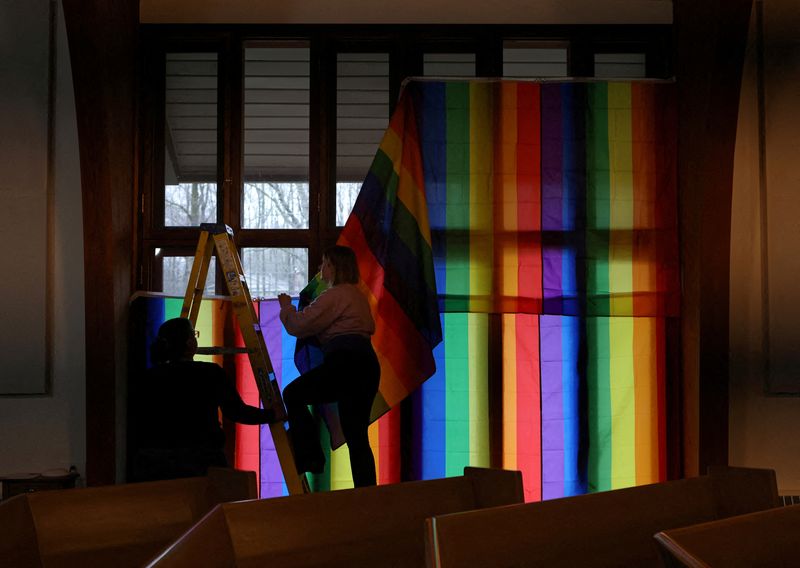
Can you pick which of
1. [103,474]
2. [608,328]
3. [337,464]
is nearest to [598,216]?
[608,328]

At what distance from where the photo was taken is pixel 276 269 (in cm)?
492

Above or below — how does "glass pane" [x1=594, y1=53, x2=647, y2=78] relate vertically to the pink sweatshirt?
above

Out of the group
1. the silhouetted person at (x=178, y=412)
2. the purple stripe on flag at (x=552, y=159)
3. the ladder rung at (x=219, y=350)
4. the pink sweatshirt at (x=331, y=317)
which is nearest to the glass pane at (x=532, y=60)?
the purple stripe on flag at (x=552, y=159)

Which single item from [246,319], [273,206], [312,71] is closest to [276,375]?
[246,319]

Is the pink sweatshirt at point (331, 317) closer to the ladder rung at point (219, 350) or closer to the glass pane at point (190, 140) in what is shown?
the ladder rung at point (219, 350)

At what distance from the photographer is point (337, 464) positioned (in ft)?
15.3

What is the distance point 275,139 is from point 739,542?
3605 millimetres

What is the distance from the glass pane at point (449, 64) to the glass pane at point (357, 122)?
24cm

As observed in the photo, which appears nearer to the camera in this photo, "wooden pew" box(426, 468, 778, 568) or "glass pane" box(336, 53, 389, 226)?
"wooden pew" box(426, 468, 778, 568)

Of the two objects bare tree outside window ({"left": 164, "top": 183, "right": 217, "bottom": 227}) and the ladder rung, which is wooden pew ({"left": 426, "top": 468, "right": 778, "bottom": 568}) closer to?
the ladder rung

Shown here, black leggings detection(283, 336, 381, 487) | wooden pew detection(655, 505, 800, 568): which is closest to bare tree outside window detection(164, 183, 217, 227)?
black leggings detection(283, 336, 381, 487)

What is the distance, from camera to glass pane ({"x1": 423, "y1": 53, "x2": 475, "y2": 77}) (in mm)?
5012

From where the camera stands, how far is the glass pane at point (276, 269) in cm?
491

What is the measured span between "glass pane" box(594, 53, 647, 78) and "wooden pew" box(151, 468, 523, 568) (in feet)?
10.5
